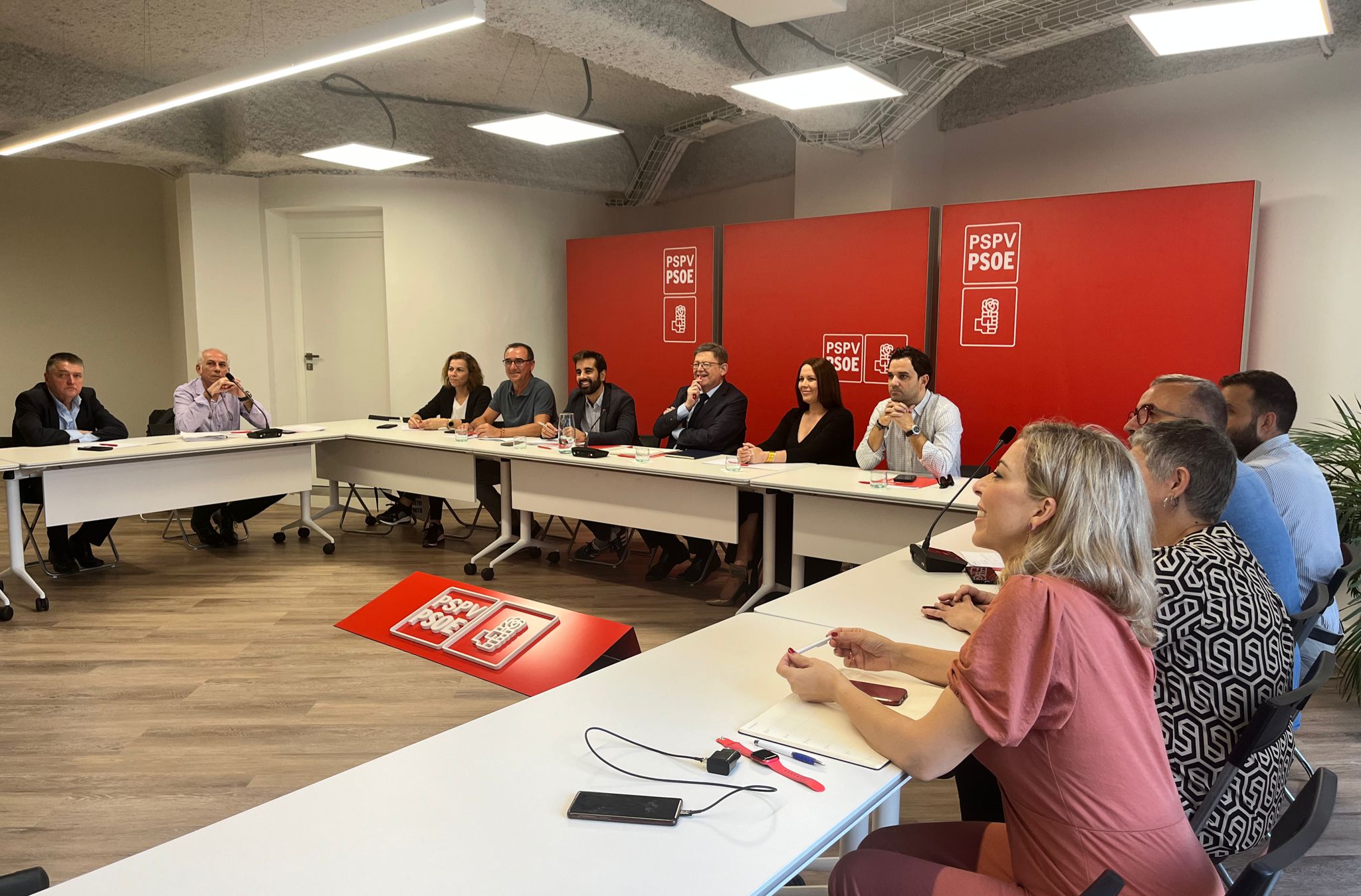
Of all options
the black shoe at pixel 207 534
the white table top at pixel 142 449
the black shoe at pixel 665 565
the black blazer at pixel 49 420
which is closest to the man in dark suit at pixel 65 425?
the black blazer at pixel 49 420

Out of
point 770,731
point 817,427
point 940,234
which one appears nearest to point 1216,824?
point 770,731

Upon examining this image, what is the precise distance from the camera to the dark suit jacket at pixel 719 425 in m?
5.12

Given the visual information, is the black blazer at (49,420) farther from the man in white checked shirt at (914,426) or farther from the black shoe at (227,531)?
the man in white checked shirt at (914,426)

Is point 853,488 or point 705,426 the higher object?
point 705,426

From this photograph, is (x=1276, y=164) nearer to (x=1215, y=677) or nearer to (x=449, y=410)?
(x=1215, y=677)

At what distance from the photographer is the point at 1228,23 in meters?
3.15

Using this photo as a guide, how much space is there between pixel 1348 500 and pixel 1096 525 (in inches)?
106

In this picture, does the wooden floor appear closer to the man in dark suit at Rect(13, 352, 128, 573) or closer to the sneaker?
the man in dark suit at Rect(13, 352, 128, 573)

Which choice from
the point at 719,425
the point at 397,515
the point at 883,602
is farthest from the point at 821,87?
the point at 397,515

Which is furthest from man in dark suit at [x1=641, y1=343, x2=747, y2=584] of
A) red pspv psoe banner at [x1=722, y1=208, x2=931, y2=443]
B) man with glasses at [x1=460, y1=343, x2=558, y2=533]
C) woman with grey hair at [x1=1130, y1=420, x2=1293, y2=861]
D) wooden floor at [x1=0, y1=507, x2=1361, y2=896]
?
woman with grey hair at [x1=1130, y1=420, x2=1293, y2=861]

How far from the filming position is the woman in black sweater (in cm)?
461

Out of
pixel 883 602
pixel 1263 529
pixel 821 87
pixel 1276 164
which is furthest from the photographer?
pixel 1276 164

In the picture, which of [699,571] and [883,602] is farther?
[699,571]

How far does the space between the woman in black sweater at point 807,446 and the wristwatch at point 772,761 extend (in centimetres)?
299
